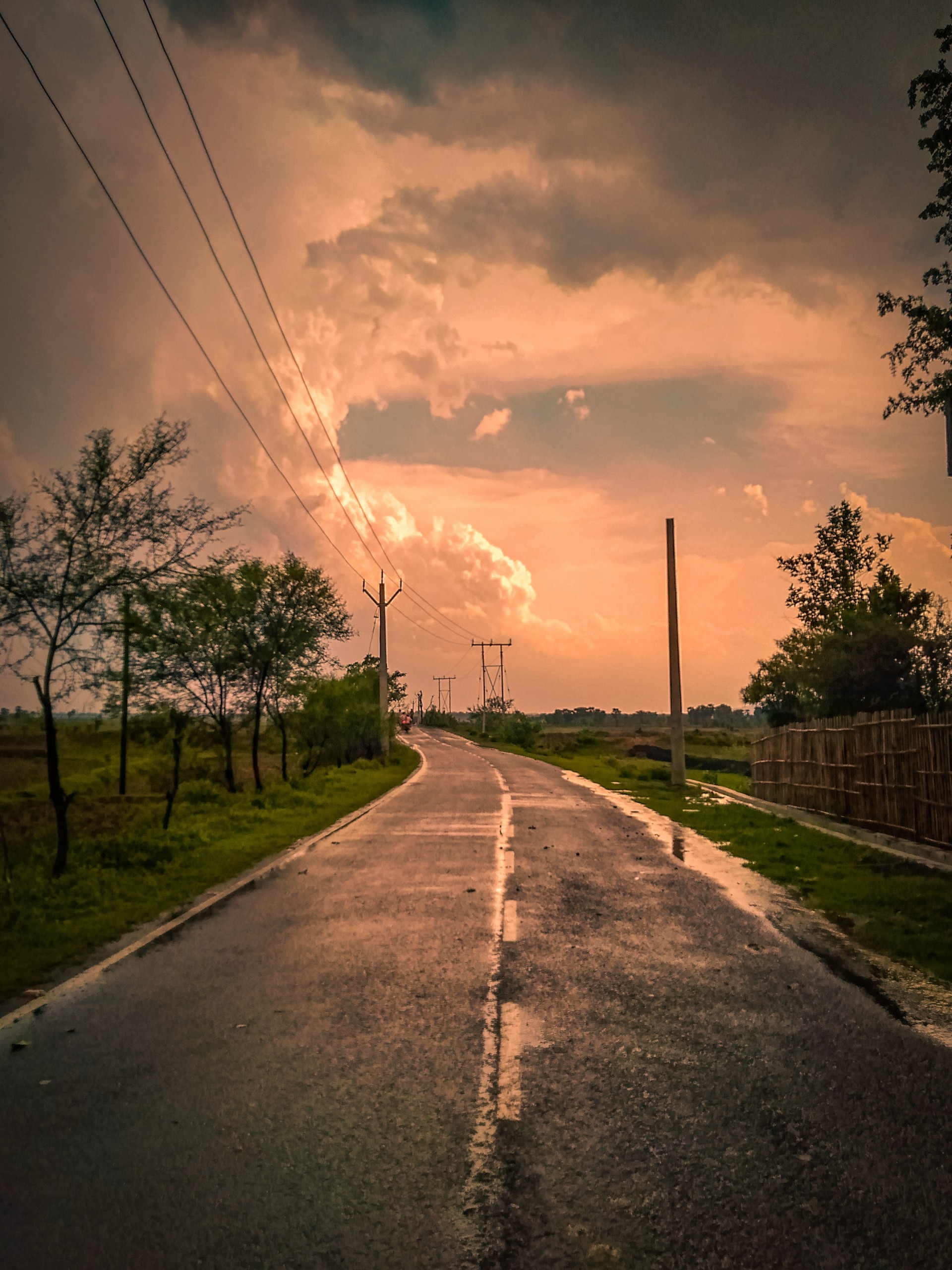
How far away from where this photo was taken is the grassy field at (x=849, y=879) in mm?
8555

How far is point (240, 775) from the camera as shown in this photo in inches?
1674

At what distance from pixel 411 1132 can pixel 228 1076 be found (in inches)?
52.2

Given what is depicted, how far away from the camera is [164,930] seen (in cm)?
918

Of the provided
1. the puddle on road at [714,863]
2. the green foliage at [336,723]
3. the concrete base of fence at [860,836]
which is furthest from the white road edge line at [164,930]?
the green foliage at [336,723]

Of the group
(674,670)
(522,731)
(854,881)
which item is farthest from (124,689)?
(522,731)

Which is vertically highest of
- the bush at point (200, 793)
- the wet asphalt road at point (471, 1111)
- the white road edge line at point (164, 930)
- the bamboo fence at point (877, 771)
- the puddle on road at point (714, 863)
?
the bamboo fence at point (877, 771)

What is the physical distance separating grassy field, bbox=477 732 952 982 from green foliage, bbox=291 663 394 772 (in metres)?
18.1

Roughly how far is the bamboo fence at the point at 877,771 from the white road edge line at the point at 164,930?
991cm

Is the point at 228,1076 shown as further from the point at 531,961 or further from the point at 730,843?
the point at 730,843

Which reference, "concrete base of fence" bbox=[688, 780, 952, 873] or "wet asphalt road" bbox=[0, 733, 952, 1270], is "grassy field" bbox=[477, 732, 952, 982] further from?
"wet asphalt road" bbox=[0, 733, 952, 1270]

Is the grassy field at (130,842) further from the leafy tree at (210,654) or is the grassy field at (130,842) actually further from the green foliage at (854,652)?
the green foliage at (854,652)

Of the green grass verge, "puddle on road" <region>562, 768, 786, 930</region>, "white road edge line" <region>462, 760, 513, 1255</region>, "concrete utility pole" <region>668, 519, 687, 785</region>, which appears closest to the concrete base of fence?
"puddle on road" <region>562, 768, 786, 930</region>

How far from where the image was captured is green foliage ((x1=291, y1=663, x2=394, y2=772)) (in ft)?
131

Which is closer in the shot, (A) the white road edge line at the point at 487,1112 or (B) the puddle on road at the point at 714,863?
(A) the white road edge line at the point at 487,1112
